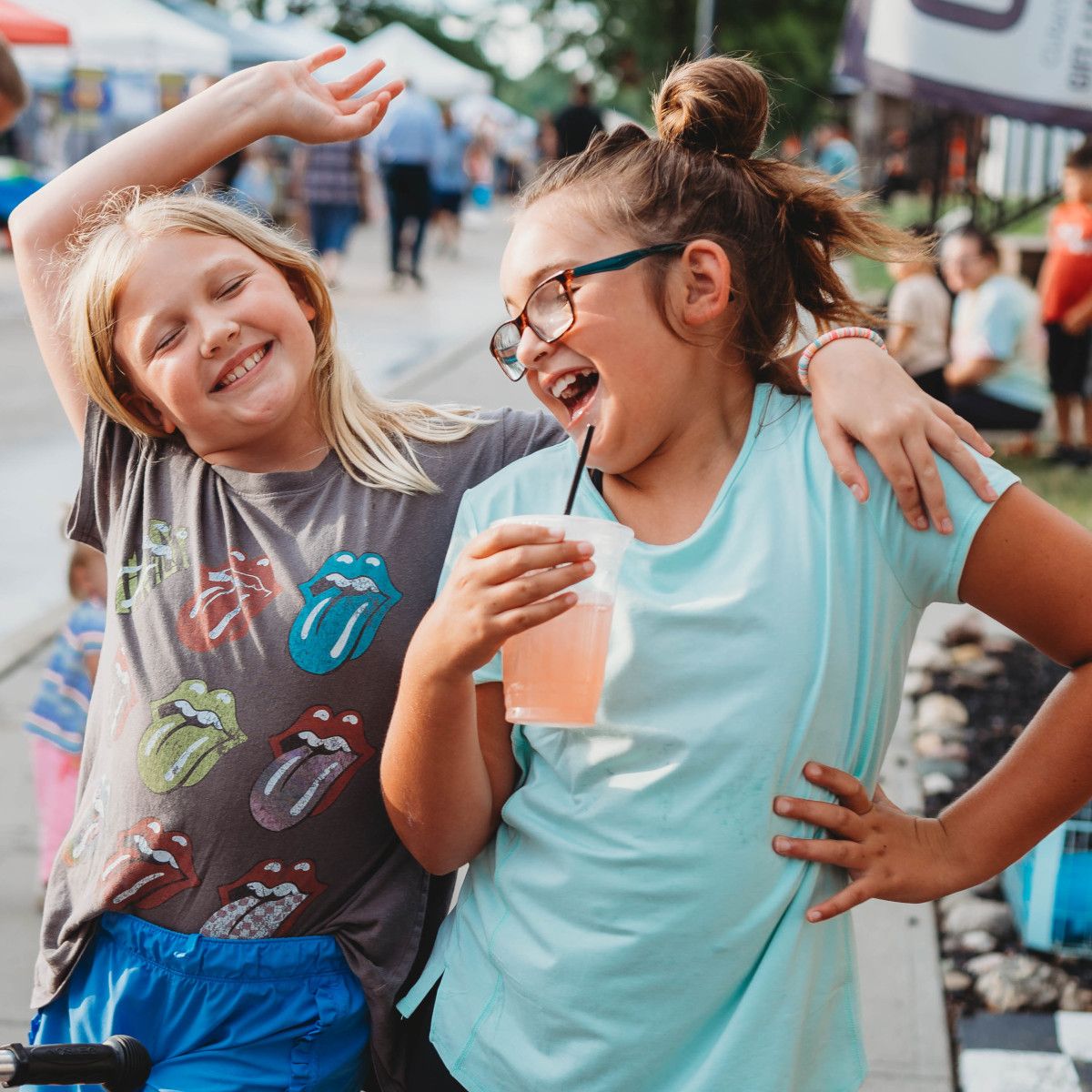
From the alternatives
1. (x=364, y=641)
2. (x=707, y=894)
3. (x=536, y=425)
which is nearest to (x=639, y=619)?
(x=707, y=894)

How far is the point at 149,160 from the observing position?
7.22 ft

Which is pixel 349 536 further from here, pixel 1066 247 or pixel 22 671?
pixel 1066 247

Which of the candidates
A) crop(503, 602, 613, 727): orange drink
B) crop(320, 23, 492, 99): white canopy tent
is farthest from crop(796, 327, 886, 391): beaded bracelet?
crop(320, 23, 492, 99): white canopy tent

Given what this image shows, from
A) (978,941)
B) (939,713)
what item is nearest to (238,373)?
(978,941)

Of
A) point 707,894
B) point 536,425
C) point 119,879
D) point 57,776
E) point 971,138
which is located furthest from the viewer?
point 971,138

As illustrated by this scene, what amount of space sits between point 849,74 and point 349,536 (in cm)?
557

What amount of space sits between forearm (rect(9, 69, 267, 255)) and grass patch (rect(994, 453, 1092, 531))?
518 centimetres

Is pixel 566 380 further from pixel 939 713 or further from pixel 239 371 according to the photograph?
pixel 939 713

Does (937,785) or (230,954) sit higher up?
(230,954)

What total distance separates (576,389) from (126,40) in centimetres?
1634

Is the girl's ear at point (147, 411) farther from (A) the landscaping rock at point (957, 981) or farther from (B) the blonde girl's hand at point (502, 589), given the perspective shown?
(A) the landscaping rock at point (957, 981)

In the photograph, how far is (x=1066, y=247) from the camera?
8539mm

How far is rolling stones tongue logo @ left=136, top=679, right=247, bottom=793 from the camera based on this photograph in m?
1.95

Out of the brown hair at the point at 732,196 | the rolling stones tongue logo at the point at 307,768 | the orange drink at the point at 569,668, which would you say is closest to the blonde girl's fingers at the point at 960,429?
the brown hair at the point at 732,196
